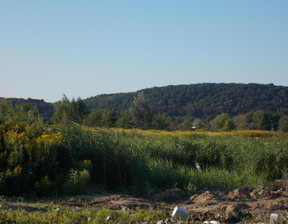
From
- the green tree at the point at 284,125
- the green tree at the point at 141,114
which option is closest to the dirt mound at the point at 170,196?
the green tree at the point at 141,114

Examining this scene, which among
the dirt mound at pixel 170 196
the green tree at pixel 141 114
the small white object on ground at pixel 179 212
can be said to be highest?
the green tree at pixel 141 114

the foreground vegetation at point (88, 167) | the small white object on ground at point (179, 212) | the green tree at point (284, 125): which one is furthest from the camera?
the green tree at point (284, 125)

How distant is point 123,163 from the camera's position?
944 centimetres

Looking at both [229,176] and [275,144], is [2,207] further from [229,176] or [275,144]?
[275,144]

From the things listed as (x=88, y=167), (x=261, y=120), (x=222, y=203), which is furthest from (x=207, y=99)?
(x=222, y=203)

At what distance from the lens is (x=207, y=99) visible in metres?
78.0

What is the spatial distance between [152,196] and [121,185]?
130cm

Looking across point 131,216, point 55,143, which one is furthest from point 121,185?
point 131,216

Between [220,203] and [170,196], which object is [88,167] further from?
[220,203]

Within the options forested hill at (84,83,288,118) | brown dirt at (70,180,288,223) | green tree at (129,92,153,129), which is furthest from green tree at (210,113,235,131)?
brown dirt at (70,180,288,223)

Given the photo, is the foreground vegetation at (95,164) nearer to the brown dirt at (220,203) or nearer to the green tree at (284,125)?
the brown dirt at (220,203)

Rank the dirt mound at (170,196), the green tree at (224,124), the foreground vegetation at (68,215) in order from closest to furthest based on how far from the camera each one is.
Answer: the foreground vegetation at (68,215), the dirt mound at (170,196), the green tree at (224,124)

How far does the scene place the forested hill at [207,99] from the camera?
7231 centimetres

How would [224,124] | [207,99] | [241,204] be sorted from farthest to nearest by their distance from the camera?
1. [207,99]
2. [224,124]
3. [241,204]
